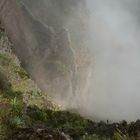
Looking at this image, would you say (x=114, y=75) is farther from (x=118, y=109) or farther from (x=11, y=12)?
(x=11, y=12)

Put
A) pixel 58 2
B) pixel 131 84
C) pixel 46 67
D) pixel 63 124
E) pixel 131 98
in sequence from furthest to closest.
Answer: pixel 131 84 → pixel 131 98 → pixel 58 2 → pixel 46 67 → pixel 63 124

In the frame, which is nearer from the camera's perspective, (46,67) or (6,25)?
(6,25)

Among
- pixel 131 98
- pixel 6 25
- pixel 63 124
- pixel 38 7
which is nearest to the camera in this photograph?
pixel 63 124

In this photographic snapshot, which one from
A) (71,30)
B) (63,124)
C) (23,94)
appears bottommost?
(63,124)

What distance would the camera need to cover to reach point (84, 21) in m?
60.6

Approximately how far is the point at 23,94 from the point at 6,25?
16.0 metres

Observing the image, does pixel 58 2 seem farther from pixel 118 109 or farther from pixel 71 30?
pixel 118 109

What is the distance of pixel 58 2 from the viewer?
57.2 meters

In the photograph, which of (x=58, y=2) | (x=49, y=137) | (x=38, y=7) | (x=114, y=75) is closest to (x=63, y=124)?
(x=49, y=137)

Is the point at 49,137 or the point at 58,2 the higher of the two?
the point at 58,2

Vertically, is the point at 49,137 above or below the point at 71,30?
below

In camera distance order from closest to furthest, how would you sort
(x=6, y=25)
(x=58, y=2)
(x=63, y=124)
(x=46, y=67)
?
(x=63, y=124) → (x=6, y=25) → (x=46, y=67) → (x=58, y=2)

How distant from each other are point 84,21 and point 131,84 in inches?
461

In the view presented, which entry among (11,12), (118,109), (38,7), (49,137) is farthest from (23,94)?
(118,109)
